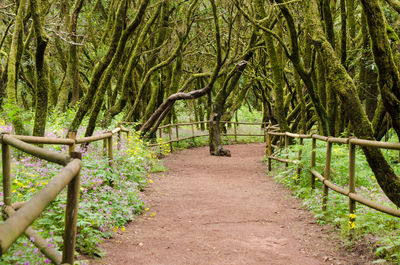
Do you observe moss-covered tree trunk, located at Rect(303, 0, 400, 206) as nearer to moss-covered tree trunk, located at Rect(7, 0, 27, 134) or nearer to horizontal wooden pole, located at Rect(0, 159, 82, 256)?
horizontal wooden pole, located at Rect(0, 159, 82, 256)

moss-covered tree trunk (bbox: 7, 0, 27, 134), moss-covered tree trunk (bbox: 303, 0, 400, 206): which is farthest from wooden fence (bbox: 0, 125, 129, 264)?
moss-covered tree trunk (bbox: 7, 0, 27, 134)

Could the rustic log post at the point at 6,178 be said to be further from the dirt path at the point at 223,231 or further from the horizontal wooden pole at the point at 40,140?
the dirt path at the point at 223,231

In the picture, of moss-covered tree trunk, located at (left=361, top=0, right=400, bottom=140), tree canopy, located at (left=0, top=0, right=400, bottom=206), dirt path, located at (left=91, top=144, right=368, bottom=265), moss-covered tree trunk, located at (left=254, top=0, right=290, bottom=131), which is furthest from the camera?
moss-covered tree trunk, located at (left=254, top=0, right=290, bottom=131)

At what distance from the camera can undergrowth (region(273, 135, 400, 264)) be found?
4.31 metres

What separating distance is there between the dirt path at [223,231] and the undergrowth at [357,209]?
208 mm

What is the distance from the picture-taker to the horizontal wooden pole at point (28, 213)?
1.36 metres

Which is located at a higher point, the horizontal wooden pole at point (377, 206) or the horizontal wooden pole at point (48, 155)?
the horizontal wooden pole at point (48, 155)

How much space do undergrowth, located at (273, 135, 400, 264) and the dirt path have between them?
0.68 feet

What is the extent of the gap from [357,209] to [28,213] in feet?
15.5

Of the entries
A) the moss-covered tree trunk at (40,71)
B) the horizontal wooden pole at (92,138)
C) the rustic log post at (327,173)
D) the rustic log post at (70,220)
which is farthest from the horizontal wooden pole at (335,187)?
the moss-covered tree trunk at (40,71)

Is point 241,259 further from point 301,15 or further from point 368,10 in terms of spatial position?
point 301,15

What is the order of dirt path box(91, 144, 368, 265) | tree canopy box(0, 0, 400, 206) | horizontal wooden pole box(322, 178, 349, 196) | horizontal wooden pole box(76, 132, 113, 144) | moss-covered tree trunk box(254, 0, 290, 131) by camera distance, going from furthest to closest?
moss-covered tree trunk box(254, 0, 290, 131) → horizontal wooden pole box(322, 178, 349, 196) → horizontal wooden pole box(76, 132, 113, 144) → dirt path box(91, 144, 368, 265) → tree canopy box(0, 0, 400, 206)

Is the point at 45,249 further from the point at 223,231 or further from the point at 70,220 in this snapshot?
the point at 223,231

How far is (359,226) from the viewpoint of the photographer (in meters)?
4.84
